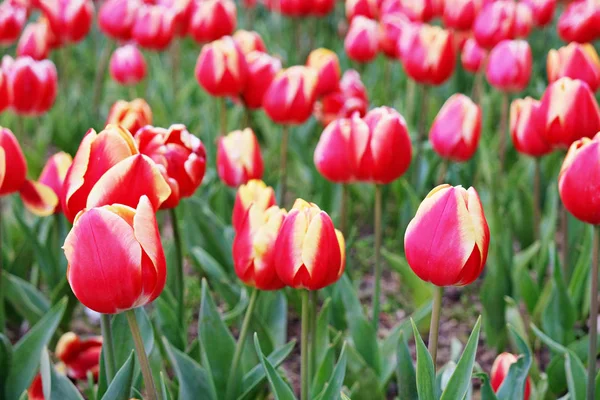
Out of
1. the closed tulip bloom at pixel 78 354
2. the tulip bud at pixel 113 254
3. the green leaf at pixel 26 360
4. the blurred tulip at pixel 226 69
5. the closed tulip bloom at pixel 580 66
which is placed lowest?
the closed tulip bloom at pixel 78 354

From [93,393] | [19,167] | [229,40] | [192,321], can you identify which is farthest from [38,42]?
[93,393]

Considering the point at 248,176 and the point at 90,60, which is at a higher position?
the point at 248,176

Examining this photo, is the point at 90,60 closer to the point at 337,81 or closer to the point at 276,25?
the point at 276,25

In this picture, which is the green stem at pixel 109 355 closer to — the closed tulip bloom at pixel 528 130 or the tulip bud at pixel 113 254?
the tulip bud at pixel 113 254

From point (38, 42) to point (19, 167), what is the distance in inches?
60.8

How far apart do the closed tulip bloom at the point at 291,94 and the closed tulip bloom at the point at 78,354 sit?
0.77 meters

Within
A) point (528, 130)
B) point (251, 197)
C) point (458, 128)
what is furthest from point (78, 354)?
point (528, 130)

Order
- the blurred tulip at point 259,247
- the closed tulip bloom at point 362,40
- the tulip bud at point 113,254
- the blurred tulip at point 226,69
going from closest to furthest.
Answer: the tulip bud at point 113,254 < the blurred tulip at point 259,247 < the blurred tulip at point 226,69 < the closed tulip bloom at point 362,40

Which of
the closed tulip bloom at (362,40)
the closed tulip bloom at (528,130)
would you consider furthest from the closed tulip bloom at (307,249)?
the closed tulip bloom at (362,40)

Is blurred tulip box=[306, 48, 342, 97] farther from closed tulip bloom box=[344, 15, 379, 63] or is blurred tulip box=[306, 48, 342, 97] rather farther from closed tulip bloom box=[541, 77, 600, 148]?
closed tulip bloom box=[541, 77, 600, 148]

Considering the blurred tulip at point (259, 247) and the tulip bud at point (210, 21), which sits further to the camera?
the tulip bud at point (210, 21)

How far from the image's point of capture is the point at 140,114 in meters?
1.99

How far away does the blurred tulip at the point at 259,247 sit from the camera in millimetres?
1447

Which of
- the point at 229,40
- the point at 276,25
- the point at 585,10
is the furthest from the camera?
the point at 276,25
